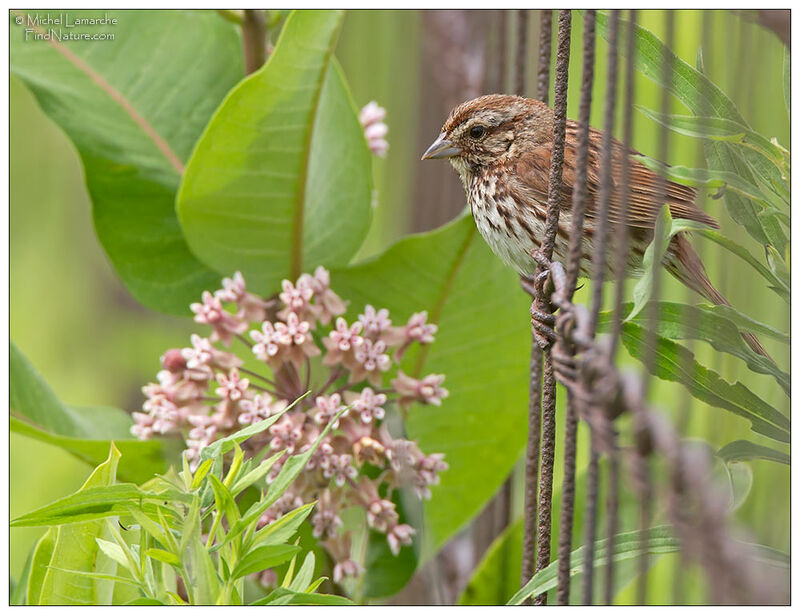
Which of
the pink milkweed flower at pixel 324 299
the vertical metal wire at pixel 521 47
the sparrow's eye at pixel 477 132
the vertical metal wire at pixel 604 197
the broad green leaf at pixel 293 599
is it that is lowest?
the broad green leaf at pixel 293 599

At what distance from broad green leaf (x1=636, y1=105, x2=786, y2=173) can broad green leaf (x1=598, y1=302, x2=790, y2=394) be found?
86 millimetres

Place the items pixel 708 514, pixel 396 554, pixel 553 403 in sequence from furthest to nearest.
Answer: pixel 396 554
pixel 553 403
pixel 708 514

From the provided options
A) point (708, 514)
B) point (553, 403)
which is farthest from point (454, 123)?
point (708, 514)

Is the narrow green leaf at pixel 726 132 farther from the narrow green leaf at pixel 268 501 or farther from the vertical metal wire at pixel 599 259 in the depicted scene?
the narrow green leaf at pixel 268 501

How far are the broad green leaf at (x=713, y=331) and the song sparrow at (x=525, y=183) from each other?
0.44 feet

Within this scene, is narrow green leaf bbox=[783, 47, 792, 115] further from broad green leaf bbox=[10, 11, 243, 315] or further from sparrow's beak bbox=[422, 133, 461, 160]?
broad green leaf bbox=[10, 11, 243, 315]

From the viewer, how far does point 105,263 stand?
2.03 metres

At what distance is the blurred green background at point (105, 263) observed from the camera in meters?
0.55

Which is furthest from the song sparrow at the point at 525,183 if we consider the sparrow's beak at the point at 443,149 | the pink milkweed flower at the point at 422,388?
the pink milkweed flower at the point at 422,388

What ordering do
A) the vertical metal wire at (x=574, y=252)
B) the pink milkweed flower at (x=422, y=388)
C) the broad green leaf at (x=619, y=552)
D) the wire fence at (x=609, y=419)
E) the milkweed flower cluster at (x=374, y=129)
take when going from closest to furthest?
the wire fence at (x=609, y=419)
the vertical metal wire at (x=574, y=252)
the broad green leaf at (x=619, y=552)
the pink milkweed flower at (x=422, y=388)
the milkweed flower cluster at (x=374, y=129)

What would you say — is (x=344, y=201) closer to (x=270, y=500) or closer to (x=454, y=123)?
(x=454, y=123)

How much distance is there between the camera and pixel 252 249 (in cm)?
69

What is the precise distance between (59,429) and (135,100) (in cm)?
26

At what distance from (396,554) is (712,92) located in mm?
376
